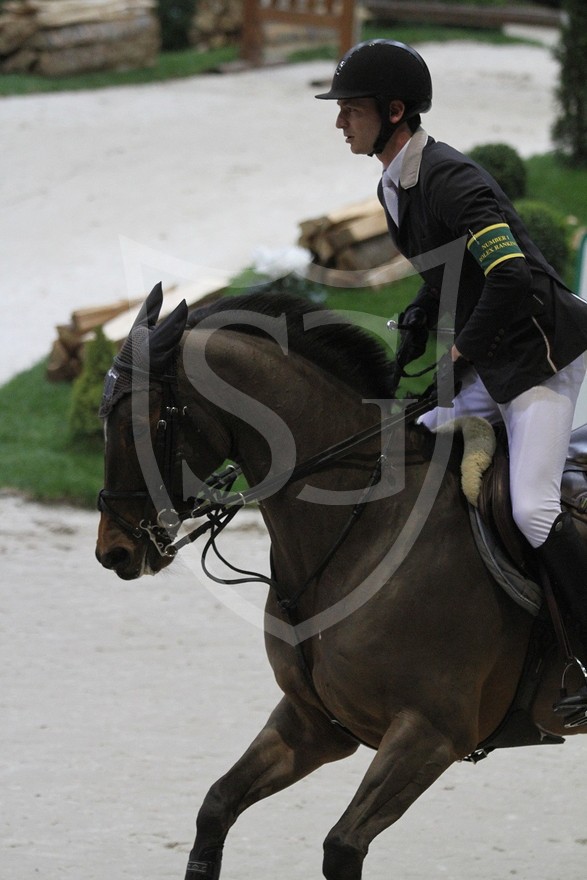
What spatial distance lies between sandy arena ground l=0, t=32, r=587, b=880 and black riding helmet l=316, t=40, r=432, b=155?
2.57 m

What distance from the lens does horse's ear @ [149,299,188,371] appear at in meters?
3.60

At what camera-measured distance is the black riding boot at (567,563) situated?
12.3 feet

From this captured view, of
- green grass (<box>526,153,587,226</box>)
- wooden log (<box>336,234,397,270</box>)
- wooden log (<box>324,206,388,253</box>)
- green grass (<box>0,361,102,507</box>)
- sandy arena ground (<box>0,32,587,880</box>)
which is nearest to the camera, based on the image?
sandy arena ground (<box>0,32,587,880</box>)

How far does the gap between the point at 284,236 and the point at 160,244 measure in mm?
1130

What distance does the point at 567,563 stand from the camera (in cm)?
374

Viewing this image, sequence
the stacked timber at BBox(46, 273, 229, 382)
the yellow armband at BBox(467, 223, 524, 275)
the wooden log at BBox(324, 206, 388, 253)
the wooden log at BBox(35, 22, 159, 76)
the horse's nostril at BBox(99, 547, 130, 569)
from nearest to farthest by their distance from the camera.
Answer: the yellow armband at BBox(467, 223, 524, 275)
the horse's nostril at BBox(99, 547, 130, 569)
the stacked timber at BBox(46, 273, 229, 382)
the wooden log at BBox(324, 206, 388, 253)
the wooden log at BBox(35, 22, 159, 76)

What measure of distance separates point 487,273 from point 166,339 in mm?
894

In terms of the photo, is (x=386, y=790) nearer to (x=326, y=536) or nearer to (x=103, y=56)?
(x=326, y=536)

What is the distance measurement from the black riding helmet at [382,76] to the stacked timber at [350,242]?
640 centimetres

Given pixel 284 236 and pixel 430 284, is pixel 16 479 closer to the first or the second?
pixel 284 236

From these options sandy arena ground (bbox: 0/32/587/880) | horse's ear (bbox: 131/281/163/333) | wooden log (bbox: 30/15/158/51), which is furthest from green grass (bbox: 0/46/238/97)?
horse's ear (bbox: 131/281/163/333)

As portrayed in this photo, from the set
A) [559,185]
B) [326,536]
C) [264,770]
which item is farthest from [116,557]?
[559,185]

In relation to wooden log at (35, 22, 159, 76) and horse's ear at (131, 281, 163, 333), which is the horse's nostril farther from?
wooden log at (35, 22, 159, 76)

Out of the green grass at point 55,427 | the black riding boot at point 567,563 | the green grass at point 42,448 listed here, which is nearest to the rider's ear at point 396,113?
the black riding boot at point 567,563
